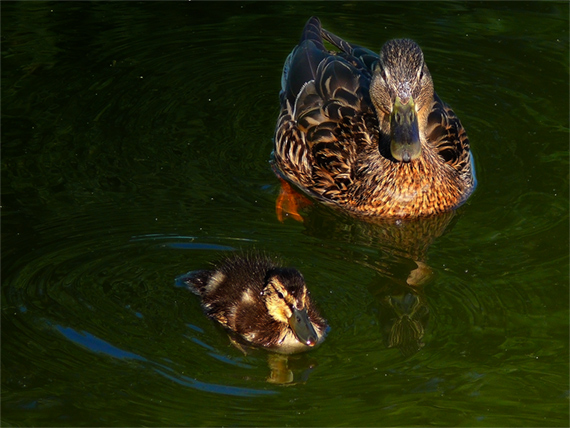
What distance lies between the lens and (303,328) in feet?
16.3

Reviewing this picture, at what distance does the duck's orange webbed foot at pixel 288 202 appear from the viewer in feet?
20.8

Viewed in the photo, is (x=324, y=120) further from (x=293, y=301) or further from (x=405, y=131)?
(x=293, y=301)

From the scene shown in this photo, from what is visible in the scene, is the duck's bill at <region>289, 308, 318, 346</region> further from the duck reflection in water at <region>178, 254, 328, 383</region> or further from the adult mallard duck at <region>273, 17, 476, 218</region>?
the adult mallard duck at <region>273, 17, 476, 218</region>

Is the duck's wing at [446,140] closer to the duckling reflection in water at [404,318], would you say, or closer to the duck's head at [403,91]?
the duck's head at [403,91]

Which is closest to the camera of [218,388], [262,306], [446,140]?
[218,388]

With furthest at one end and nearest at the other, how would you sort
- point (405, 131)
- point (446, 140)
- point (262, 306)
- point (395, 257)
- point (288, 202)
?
point (446, 140) → point (288, 202) → point (405, 131) → point (395, 257) → point (262, 306)

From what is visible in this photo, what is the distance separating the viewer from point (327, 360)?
493 centimetres

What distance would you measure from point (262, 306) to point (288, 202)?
1.39 metres

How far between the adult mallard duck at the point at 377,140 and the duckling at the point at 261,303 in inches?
47.3

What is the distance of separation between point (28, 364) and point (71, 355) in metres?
0.20

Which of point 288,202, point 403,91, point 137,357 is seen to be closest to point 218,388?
point 137,357

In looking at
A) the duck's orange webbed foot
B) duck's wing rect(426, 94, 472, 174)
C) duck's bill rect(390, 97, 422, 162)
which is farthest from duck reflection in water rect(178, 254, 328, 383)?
Result: duck's wing rect(426, 94, 472, 174)

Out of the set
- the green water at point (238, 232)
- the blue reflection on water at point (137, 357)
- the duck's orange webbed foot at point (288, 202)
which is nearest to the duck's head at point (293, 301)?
the green water at point (238, 232)

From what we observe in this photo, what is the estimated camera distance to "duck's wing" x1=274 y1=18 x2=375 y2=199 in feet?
21.7
